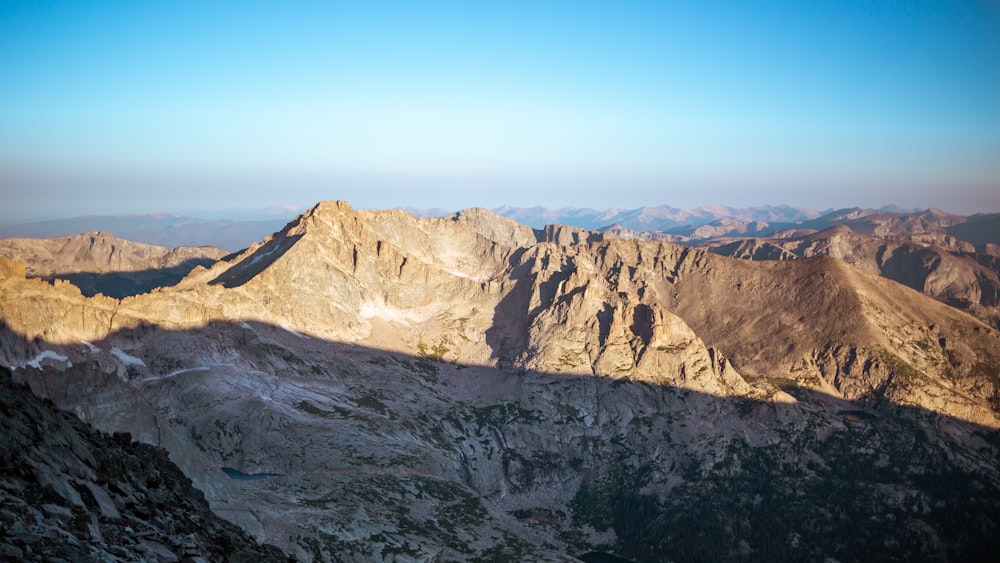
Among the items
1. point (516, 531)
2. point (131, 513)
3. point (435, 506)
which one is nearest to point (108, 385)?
point (435, 506)

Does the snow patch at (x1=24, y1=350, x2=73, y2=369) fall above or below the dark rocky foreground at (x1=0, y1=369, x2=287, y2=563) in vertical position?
below

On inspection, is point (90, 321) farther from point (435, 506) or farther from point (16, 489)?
point (16, 489)

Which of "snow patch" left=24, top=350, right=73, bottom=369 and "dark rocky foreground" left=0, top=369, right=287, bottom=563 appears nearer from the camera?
"dark rocky foreground" left=0, top=369, right=287, bottom=563

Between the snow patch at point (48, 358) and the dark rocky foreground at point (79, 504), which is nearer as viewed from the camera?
the dark rocky foreground at point (79, 504)

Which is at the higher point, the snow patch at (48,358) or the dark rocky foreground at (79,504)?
the dark rocky foreground at (79,504)

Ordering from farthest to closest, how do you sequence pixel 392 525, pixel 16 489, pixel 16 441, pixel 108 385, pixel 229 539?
pixel 392 525
pixel 108 385
pixel 229 539
pixel 16 441
pixel 16 489

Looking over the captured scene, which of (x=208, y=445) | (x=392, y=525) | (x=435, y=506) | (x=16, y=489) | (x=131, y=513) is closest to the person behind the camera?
(x=16, y=489)

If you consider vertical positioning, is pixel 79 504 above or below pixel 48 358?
above

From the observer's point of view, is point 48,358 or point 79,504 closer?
point 79,504
